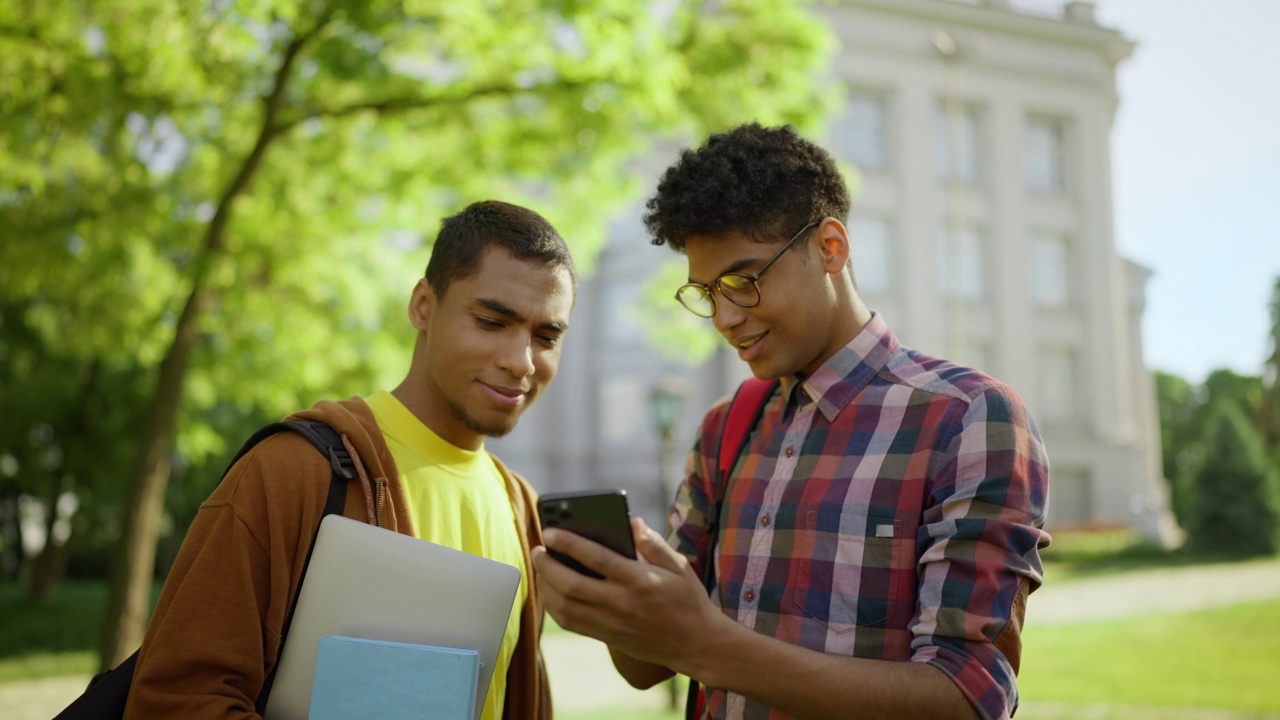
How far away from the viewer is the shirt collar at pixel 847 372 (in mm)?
2363

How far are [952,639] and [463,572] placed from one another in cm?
100

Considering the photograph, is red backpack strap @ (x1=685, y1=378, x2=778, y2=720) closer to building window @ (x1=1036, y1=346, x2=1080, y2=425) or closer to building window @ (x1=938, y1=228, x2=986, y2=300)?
building window @ (x1=938, y1=228, x2=986, y2=300)

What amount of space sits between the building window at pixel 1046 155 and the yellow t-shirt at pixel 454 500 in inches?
1362

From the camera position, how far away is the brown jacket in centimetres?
197

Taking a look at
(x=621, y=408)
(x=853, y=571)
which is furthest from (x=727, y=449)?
(x=621, y=408)

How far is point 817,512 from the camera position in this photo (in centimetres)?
224

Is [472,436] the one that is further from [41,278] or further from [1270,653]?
[1270,653]

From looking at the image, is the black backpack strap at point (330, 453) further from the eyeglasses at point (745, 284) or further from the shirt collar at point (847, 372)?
the shirt collar at point (847, 372)

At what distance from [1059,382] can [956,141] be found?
28.9ft

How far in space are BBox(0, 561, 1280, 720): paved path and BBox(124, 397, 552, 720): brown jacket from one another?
8442mm

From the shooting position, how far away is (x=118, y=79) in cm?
770

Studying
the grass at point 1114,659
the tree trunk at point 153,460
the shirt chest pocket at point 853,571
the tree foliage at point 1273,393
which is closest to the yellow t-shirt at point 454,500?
the shirt chest pocket at point 853,571

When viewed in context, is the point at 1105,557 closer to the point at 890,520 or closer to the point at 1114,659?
the point at 1114,659

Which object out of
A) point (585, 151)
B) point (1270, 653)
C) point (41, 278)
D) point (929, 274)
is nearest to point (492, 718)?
point (585, 151)
